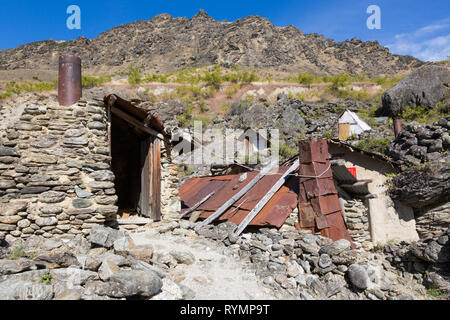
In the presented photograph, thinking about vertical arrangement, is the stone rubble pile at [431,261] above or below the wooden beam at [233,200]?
below

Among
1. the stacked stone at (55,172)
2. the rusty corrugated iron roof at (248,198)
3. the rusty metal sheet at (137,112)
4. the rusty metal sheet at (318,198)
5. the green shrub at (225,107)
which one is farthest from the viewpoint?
the green shrub at (225,107)

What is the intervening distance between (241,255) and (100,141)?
3.70m

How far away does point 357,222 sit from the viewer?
872cm

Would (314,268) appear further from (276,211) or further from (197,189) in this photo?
(197,189)

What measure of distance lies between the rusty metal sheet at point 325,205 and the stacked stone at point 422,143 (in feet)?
14.9

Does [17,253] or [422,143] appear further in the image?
[422,143]

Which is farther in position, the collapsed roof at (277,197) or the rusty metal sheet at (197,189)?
the rusty metal sheet at (197,189)

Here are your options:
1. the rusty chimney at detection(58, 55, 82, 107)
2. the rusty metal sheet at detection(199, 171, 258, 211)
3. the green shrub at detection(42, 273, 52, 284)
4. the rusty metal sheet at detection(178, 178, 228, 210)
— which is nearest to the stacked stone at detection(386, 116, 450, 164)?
the rusty metal sheet at detection(199, 171, 258, 211)

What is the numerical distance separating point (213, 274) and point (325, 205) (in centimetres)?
329

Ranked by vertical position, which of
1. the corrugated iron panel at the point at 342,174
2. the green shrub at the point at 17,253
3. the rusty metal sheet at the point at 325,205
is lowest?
the green shrub at the point at 17,253

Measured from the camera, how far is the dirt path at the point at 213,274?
4.45 metres

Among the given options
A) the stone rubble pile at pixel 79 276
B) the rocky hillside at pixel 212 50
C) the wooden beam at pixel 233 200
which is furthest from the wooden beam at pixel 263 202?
the rocky hillside at pixel 212 50

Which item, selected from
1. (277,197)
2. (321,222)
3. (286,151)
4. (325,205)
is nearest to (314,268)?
(321,222)

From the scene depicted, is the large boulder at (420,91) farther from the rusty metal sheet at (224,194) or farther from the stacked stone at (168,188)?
the stacked stone at (168,188)
